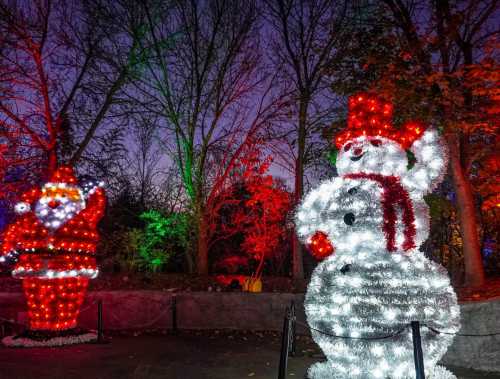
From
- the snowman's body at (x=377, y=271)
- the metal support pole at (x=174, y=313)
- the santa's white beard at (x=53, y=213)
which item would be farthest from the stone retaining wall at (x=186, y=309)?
the snowman's body at (x=377, y=271)

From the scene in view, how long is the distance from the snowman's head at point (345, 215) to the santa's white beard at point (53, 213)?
5.26m

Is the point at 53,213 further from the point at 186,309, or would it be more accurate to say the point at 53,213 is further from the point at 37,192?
the point at 186,309

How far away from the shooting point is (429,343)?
5.98 meters

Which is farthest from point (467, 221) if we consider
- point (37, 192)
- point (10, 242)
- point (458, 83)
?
point (10, 242)

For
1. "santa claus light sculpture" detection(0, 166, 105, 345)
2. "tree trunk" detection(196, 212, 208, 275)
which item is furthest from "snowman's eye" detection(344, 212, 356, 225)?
"tree trunk" detection(196, 212, 208, 275)

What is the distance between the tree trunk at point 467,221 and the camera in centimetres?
1132

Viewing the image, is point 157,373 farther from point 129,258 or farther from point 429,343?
point 129,258

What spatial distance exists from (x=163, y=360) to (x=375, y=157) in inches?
199

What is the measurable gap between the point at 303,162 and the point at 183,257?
271 inches

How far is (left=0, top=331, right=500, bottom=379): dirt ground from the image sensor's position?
7664 mm

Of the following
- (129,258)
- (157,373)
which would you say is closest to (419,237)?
(157,373)

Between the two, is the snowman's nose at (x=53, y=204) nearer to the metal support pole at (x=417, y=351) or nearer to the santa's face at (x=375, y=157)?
the santa's face at (x=375, y=157)

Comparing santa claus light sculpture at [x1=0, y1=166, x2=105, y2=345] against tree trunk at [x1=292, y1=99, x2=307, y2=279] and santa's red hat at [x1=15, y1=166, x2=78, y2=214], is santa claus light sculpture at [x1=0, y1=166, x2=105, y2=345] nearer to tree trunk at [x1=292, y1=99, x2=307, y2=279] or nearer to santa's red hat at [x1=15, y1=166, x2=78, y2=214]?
santa's red hat at [x1=15, y1=166, x2=78, y2=214]

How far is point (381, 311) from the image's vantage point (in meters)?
5.91
